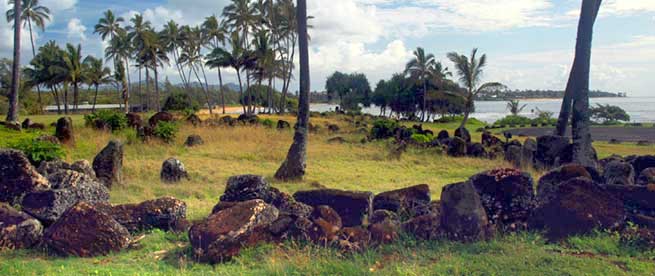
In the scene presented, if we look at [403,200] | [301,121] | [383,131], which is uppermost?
[301,121]

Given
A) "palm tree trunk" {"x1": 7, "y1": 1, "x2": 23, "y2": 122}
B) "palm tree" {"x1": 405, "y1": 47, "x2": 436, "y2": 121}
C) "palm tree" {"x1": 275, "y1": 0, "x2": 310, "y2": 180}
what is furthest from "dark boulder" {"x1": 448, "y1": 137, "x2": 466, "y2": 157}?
"palm tree" {"x1": 405, "y1": 47, "x2": 436, "y2": 121}

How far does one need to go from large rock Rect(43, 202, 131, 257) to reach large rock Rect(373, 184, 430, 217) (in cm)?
315

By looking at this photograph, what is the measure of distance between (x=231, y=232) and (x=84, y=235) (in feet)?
5.00

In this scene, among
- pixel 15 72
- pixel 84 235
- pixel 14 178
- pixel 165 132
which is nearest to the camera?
pixel 84 235

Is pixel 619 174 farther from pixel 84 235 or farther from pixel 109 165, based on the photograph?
pixel 109 165

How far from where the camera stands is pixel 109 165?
1037 centimetres

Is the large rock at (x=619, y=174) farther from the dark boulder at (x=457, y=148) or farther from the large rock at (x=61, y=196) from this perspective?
the dark boulder at (x=457, y=148)

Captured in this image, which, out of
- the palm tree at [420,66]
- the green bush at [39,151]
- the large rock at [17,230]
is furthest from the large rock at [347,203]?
the palm tree at [420,66]

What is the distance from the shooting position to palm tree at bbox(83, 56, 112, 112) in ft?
181

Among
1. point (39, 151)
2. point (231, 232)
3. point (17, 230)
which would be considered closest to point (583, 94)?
point (231, 232)

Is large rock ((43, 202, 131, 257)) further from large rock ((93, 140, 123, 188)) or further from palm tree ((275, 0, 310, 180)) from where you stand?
palm tree ((275, 0, 310, 180))

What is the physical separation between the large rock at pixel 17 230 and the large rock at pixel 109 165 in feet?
14.9

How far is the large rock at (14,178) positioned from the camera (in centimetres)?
712

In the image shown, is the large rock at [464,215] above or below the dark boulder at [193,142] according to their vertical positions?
above
